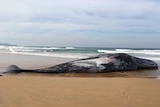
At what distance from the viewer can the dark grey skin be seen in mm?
8969

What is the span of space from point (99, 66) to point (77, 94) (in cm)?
458

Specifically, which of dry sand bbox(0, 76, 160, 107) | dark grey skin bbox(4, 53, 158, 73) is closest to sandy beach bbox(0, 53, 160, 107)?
dry sand bbox(0, 76, 160, 107)

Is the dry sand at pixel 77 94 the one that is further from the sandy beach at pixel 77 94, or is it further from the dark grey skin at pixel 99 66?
the dark grey skin at pixel 99 66

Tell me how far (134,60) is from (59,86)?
17.2ft

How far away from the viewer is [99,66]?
30.5 ft

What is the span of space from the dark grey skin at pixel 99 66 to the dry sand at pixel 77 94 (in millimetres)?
2968

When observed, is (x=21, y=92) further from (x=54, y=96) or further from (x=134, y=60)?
(x=134, y=60)

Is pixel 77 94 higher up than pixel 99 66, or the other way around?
pixel 99 66

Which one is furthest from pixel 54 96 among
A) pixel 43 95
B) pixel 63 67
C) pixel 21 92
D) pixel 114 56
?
pixel 114 56

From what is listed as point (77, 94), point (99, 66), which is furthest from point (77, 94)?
point (99, 66)

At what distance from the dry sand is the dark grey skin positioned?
2968 millimetres

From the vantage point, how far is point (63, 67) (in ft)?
30.2

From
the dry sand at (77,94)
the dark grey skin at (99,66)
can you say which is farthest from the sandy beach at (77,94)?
the dark grey skin at (99,66)

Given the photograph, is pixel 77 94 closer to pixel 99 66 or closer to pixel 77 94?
pixel 77 94
